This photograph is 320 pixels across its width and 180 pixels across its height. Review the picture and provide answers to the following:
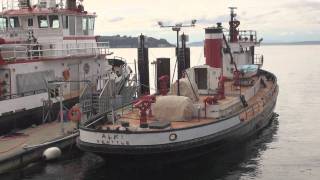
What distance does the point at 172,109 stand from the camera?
2209 centimetres

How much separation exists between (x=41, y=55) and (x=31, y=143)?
8299 mm

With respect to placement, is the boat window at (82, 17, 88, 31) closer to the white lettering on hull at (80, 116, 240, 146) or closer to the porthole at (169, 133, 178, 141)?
the white lettering on hull at (80, 116, 240, 146)

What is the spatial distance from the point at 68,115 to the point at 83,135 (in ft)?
20.4

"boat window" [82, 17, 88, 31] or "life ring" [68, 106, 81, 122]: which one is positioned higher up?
"boat window" [82, 17, 88, 31]

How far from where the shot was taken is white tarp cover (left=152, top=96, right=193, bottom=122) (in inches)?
866

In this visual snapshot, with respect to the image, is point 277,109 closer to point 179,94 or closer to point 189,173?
point 179,94

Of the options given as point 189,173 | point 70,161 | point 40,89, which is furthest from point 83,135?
point 40,89

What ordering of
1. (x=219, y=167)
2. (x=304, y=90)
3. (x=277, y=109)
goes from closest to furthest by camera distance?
1. (x=219, y=167)
2. (x=277, y=109)
3. (x=304, y=90)

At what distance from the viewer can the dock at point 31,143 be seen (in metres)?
20.0

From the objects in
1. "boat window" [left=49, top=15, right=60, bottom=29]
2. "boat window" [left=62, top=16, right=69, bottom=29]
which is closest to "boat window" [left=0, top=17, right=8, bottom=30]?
"boat window" [left=49, top=15, right=60, bottom=29]

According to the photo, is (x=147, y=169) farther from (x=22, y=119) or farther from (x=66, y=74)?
(x=66, y=74)

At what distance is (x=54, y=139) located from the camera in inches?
875

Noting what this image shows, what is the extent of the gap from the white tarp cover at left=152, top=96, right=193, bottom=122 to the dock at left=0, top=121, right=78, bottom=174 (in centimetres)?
408

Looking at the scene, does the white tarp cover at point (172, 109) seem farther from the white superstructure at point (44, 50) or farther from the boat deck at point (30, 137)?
the white superstructure at point (44, 50)
